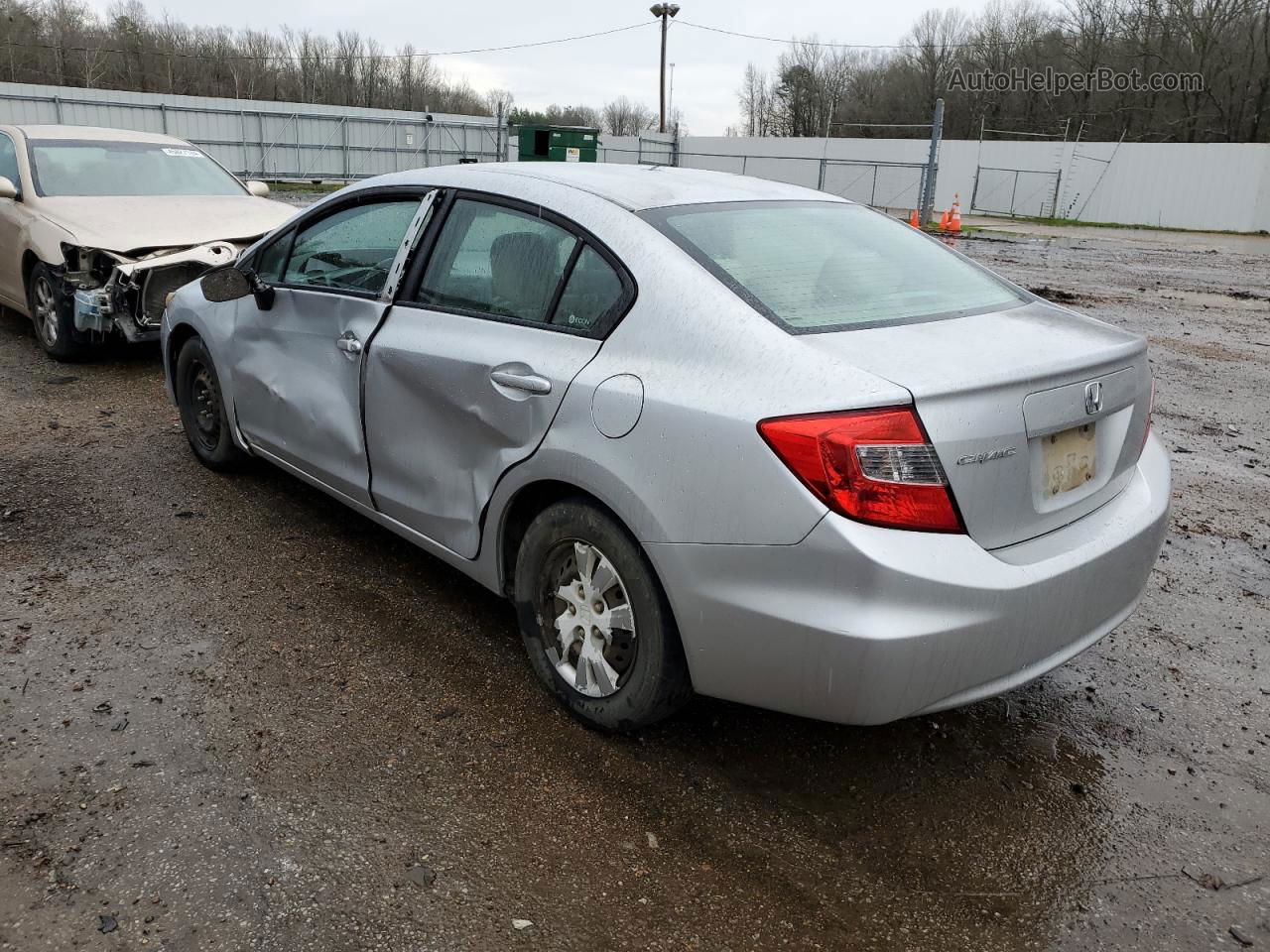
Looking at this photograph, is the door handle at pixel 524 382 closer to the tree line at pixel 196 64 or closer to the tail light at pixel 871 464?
the tail light at pixel 871 464

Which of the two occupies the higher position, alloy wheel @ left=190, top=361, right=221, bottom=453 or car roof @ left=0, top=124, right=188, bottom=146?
car roof @ left=0, top=124, right=188, bottom=146

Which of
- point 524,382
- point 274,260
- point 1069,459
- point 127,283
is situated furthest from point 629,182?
point 127,283

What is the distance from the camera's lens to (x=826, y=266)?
9.77 feet

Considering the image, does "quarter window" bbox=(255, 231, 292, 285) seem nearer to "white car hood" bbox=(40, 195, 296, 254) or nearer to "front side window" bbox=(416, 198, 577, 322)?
"front side window" bbox=(416, 198, 577, 322)

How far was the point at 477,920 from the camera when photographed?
7.25 feet

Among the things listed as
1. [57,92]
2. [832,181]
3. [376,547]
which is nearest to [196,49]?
[57,92]

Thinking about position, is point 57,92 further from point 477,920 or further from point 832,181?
point 477,920

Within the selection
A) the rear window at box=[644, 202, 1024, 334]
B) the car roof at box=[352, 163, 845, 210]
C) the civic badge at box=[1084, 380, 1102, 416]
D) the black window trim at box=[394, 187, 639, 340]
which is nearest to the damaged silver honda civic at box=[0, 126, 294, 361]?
the car roof at box=[352, 163, 845, 210]

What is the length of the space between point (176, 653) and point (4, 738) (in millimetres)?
592

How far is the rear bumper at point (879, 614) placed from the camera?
87.4 inches

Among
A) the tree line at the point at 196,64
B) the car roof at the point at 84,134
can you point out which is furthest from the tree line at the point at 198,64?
the car roof at the point at 84,134

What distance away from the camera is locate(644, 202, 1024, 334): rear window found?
2.71 metres

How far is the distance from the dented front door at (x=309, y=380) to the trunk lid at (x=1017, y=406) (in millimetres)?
1838

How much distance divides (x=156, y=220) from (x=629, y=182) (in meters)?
5.29
